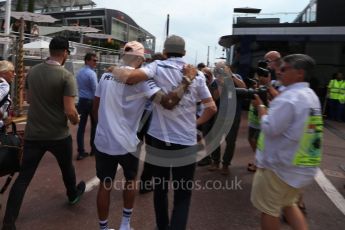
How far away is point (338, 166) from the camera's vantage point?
772 cm

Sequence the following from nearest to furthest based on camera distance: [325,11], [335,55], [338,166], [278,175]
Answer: [278,175]
[338,166]
[325,11]
[335,55]

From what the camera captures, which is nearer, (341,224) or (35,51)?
(341,224)

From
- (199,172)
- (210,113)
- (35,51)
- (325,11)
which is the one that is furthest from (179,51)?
(325,11)

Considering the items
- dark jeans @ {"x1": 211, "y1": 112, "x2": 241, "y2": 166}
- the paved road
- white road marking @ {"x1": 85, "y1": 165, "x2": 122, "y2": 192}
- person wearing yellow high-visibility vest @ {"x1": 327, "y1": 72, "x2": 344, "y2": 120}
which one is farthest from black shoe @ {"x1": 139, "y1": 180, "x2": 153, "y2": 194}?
person wearing yellow high-visibility vest @ {"x1": 327, "y1": 72, "x2": 344, "y2": 120}

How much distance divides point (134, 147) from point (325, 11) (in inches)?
688

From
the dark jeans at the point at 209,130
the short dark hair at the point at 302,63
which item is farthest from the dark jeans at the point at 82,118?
the short dark hair at the point at 302,63

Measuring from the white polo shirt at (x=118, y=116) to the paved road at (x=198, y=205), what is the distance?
98cm

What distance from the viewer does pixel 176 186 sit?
3637 mm

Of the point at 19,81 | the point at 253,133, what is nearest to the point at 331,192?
the point at 253,133

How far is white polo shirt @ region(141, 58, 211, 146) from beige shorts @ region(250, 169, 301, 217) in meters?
0.73

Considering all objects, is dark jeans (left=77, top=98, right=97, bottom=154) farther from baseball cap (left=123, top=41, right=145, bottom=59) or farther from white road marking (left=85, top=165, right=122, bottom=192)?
baseball cap (left=123, top=41, right=145, bottom=59)

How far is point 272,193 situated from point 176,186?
85 cm

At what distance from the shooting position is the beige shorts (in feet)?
10.6

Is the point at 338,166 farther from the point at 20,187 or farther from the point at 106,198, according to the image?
the point at 20,187
